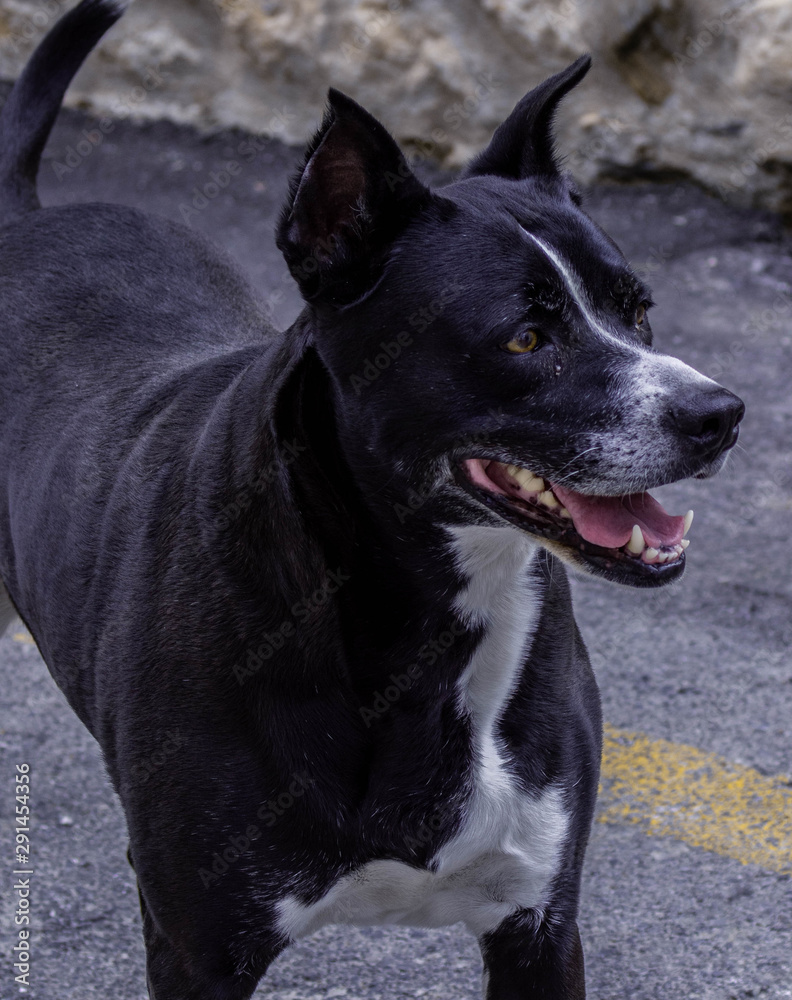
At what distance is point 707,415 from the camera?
2059 millimetres

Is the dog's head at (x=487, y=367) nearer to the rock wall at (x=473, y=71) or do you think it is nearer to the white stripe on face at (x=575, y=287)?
the white stripe on face at (x=575, y=287)

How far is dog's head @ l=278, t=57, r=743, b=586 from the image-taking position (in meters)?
2.09

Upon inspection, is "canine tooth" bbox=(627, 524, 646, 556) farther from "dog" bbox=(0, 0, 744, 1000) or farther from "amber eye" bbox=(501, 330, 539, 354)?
"amber eye" bbox=(501, 330, 539, 354)

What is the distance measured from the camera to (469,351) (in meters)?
2.10

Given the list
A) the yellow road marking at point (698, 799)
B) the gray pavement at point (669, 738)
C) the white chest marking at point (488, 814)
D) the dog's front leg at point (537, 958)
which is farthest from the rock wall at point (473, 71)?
the dog's front leg at point (537, 958)

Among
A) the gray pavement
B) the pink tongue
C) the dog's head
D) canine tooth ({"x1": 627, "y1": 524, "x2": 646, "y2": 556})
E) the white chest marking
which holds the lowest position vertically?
the gray pavement

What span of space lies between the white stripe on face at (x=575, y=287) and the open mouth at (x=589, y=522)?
25 cm

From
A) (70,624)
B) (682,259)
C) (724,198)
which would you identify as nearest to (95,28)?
(70,624)

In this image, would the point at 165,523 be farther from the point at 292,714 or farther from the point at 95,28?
the point at 95,28

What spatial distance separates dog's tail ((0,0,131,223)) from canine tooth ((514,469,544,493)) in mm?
1816

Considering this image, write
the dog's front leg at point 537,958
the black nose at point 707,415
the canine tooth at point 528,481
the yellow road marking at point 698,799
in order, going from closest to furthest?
the black nose at point 707,415 < the canine tooth at point 528,481 < the dog's front leg at point 537,958 < the yellow road marking at point 698,799

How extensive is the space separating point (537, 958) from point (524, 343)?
1.08 metres

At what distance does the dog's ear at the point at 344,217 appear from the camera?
2123 mm

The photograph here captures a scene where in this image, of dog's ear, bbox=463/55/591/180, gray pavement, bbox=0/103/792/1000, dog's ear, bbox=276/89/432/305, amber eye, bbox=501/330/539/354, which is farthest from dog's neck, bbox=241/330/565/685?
gray pavement, bbox=0/103/792/1000
